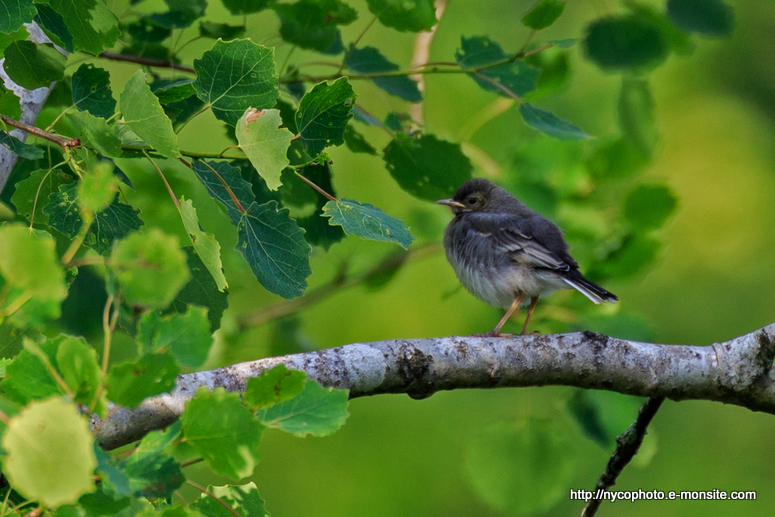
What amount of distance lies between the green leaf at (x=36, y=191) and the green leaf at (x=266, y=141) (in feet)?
2.23

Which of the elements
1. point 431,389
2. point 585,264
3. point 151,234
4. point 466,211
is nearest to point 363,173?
point 466,211

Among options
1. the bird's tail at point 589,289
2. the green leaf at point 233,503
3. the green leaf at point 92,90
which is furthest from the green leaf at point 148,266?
the bird's tail at point 589,289

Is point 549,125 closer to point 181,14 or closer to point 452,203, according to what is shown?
point 181,14

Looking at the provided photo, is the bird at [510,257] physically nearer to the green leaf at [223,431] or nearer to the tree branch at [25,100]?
the tree branch at [25,100]

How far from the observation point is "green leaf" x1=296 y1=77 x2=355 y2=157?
174 cm

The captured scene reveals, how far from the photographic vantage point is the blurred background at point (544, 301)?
3521 mm

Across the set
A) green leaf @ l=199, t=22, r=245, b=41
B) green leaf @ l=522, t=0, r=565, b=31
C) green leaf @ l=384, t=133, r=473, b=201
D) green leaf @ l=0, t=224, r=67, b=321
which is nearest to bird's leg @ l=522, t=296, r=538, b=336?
green leaf @ l=384, t=133, r=473, b=201

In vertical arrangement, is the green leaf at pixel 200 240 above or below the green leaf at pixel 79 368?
below

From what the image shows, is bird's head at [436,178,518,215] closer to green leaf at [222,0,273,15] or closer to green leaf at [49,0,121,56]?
green leaf at [222,0,273,15]

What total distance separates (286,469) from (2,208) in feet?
19.4

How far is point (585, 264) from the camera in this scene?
3637 millimetres

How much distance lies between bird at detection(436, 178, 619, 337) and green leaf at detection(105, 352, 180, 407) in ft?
8.79

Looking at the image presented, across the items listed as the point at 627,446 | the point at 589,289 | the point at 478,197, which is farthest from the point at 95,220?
the point at 478,197

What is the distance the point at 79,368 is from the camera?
1022 mm
